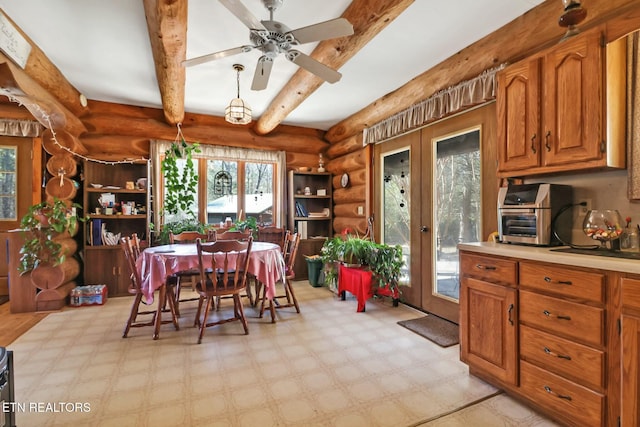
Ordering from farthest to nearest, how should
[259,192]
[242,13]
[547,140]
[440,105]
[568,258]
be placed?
[259,192], [440,105], [547,140], [242,13], [568,258]

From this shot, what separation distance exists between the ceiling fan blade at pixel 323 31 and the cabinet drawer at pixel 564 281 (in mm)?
1831

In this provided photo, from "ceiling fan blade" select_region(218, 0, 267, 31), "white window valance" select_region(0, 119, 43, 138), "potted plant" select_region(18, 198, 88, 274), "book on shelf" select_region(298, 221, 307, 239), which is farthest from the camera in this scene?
"book on shelf" select_region(298, 221, 307, 239)

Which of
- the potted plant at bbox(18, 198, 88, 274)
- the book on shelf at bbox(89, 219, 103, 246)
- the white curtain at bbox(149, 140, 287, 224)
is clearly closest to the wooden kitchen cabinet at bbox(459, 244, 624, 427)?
the white curtain at bbox(149, 140, 287, 224)

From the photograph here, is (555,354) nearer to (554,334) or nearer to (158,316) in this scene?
(554,334)

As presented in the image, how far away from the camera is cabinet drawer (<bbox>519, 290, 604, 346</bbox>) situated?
Answer: 58.2 inches

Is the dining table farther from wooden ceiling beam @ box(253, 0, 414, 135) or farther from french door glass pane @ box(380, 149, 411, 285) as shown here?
wooden ceiling beam @ box(253, 0, 414, 135)

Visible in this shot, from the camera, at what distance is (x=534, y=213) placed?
2.03 metres

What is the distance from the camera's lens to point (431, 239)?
3451 millimetres

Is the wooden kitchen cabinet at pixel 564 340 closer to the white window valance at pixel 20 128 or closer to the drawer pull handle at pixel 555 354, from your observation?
the drawer pull handle at pixel 555 354

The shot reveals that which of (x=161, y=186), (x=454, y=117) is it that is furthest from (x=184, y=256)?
(x=454, y=117)

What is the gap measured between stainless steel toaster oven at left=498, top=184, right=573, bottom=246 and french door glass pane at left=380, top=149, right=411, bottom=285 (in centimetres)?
163

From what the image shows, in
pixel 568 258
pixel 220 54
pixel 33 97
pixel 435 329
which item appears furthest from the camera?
pixel 435 329

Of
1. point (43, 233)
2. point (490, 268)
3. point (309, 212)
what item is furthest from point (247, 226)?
point (490, 268)

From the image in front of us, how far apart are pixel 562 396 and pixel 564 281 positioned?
0.61 metres
